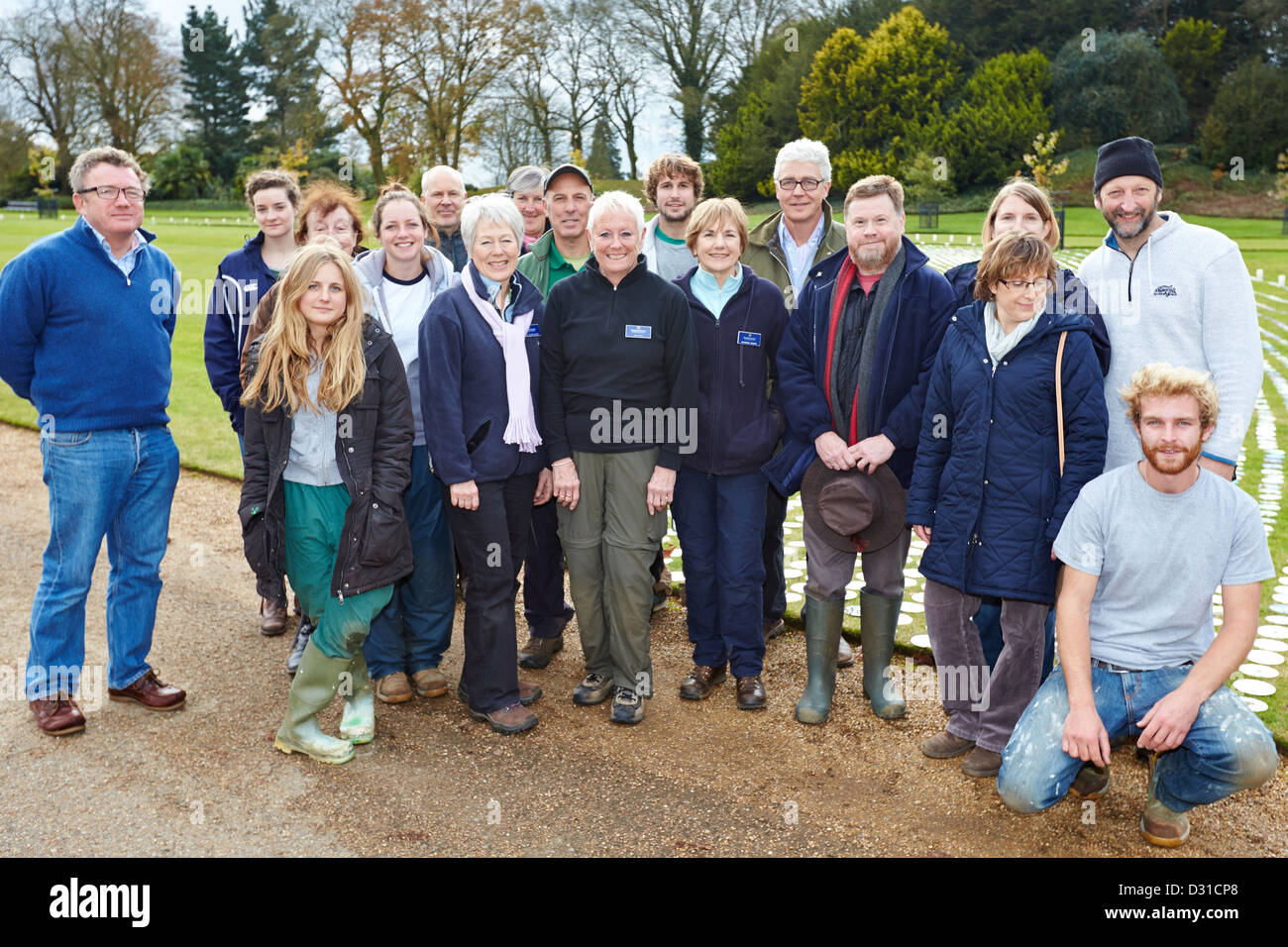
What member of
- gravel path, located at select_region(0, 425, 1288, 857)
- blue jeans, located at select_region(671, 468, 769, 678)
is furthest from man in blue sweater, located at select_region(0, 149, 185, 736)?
blue jeans, located at select_region(671, 468, 769, 678)

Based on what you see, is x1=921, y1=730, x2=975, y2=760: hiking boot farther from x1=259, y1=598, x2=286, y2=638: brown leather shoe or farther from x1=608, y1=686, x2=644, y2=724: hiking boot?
x1=259, y1=598, x2=286, y2=638: brown leather shoe

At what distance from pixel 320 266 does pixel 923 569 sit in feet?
9.89

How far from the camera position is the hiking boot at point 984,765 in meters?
4.43

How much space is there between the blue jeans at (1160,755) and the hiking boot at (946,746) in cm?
63

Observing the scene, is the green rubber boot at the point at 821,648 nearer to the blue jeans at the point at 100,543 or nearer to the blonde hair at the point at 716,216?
the blonde hair at the point at 716,216

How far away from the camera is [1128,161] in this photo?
4477 mm

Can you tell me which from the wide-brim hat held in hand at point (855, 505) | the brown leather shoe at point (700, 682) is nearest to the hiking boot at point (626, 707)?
the brown leather shoe at point (700, 682)

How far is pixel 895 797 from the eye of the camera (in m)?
4.27

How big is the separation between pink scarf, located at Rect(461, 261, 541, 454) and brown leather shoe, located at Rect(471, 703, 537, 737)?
4.16ft

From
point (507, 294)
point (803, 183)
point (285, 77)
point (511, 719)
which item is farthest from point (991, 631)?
point (285, 77)

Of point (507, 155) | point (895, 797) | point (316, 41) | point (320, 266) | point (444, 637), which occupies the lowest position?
point (895, 797)

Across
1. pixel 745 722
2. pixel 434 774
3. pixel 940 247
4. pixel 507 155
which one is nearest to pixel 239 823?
pixel 434 774

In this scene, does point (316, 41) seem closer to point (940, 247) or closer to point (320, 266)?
point (940, 247)

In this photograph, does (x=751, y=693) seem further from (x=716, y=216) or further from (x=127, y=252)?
(x=127, y=252)
